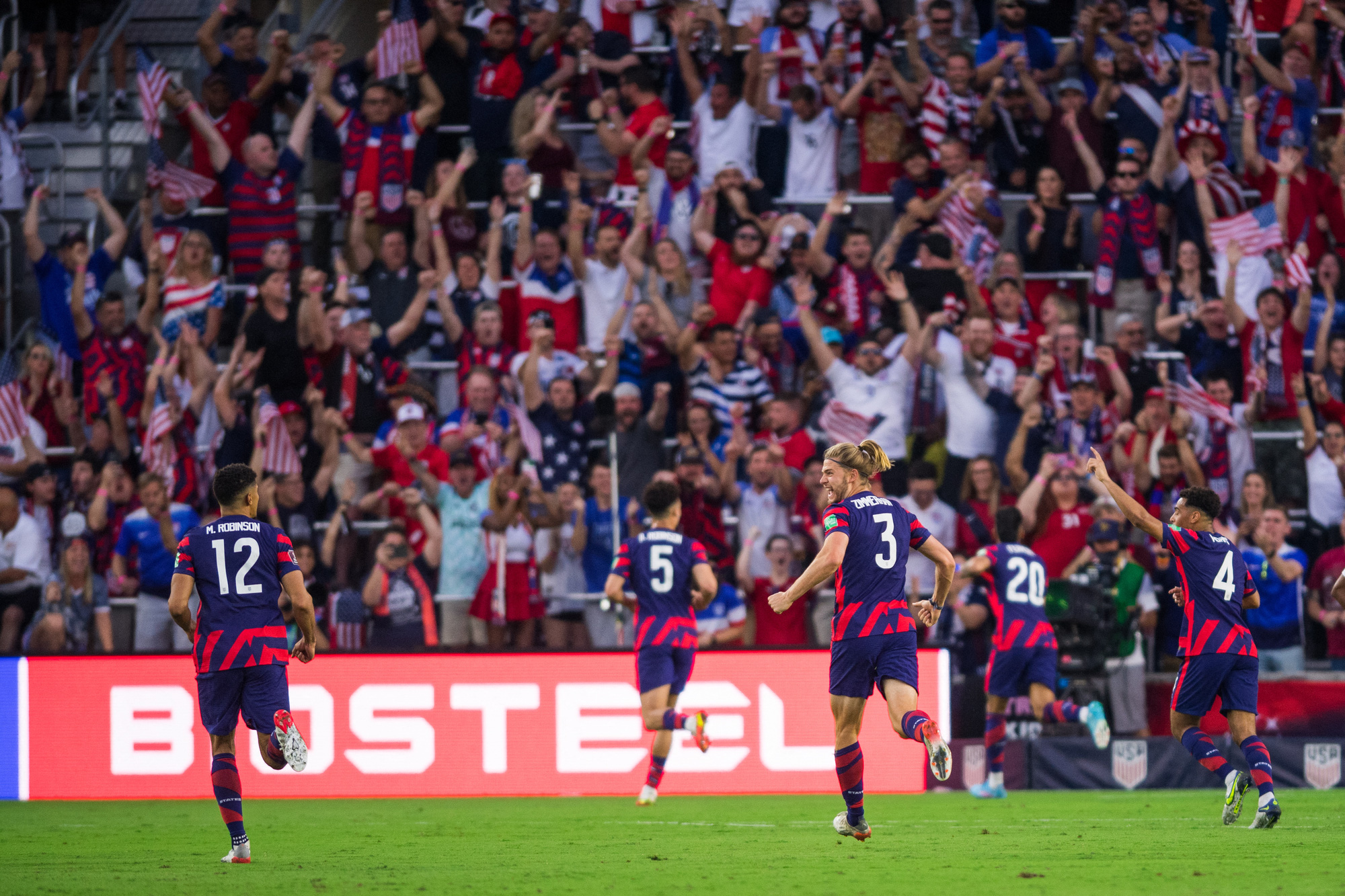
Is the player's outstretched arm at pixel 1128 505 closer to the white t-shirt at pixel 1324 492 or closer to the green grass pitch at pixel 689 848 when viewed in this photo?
the green grass pitch at pixel 689 848

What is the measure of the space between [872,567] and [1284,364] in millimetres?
8580

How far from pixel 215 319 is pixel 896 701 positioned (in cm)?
1006

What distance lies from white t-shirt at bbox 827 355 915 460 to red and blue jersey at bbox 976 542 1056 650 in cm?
243

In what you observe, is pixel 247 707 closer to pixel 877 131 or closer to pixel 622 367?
pixel 622 367

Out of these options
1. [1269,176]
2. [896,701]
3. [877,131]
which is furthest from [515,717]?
[1269,176]

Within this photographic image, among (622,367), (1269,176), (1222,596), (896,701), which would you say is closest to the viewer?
(896,701)

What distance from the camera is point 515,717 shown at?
14141 millimetres

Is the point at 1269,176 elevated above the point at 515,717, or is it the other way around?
the point at 1269,176

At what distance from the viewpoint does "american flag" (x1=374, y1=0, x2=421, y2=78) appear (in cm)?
1780

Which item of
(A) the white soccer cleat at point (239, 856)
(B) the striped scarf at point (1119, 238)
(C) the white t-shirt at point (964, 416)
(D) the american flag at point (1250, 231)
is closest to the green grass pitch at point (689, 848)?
(A) the white soccer cleat at point (239, 856)

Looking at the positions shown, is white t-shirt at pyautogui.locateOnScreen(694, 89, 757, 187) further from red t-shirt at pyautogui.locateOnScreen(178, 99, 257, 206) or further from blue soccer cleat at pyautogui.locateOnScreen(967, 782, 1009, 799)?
blue soccer cleat at pyautogui.locateOnScreen(967, 782, 1009, 799)

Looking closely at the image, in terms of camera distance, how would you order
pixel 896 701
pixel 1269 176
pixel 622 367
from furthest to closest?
pixel 1269 176, pixel 622 367, pixel 896 701

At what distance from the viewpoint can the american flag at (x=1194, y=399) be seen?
15.6 m

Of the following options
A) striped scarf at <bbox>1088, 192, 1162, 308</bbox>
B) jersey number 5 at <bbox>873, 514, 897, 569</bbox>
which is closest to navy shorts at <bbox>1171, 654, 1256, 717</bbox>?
jersey number 5 at <bbox>873, 514, 897, 569</bbox>
